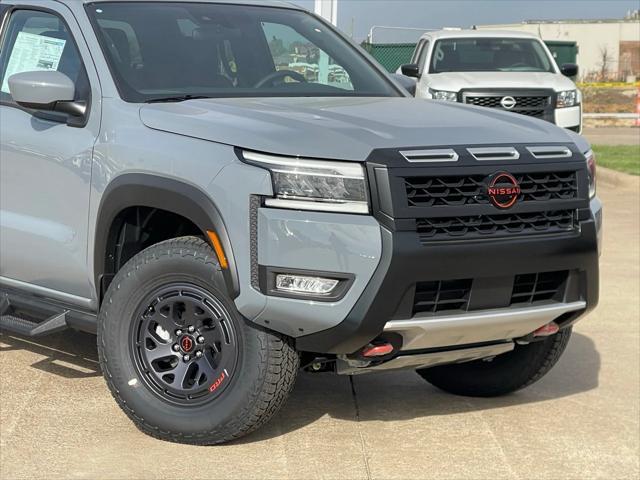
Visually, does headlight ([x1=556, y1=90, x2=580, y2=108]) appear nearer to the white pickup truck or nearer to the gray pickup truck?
the white pickup truck

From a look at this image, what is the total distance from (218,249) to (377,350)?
2.33 ft

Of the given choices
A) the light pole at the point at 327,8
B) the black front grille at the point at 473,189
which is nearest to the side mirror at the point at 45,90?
the black front grille at the point at 473,189

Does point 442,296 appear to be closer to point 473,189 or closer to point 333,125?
point 473,189

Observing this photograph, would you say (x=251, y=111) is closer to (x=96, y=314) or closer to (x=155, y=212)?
(x=155, y=212)

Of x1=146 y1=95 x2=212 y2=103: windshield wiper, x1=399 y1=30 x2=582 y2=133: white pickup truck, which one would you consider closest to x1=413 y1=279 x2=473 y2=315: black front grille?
x1=146 y1=95 x2=212 y2=103: windshield wiper

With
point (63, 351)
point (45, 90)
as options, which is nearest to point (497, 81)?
point (63, 351)

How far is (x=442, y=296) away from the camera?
443 cm

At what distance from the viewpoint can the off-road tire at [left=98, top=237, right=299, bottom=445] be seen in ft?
14.7

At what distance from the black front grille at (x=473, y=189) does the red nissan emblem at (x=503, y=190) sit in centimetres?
2

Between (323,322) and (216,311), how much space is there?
1.64 feet

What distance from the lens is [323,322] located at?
4.30 metres

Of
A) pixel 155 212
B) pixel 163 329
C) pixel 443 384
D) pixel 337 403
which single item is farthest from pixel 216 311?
pixel 443 384

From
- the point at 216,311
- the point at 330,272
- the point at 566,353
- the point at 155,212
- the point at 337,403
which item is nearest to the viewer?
the point at 330,272

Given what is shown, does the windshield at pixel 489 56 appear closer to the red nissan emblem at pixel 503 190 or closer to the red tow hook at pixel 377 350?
the red nissan emblem at pixel 503 190
